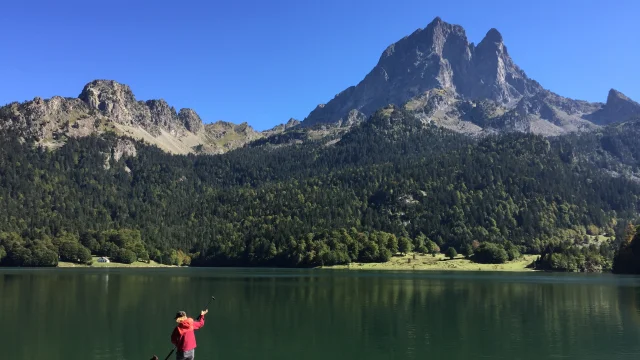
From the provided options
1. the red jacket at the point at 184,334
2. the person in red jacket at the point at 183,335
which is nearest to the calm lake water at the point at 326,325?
the person in red jacket at the point at 183,335

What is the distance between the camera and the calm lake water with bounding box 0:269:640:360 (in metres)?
46.8

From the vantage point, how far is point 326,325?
6078 centimetres

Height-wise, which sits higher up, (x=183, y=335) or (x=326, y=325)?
(x=183, y=335)

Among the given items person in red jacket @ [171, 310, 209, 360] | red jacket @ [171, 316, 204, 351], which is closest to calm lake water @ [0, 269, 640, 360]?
person in red jacket @ [171, 310, 209, 360]

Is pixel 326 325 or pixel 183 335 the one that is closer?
pixel 183 335

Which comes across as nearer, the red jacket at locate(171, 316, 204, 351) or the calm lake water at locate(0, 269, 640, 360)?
the red jacket at locate(171, 316, 204, 351)

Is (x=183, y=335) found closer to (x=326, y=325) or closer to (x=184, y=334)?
(x=184, y=334)

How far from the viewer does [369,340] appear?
5197 centimetres

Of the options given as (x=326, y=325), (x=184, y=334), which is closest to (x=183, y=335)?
(x=184, y=334)

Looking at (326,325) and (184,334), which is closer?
(184,334)

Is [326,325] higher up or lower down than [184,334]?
lower down

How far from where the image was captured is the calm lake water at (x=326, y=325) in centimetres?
4675

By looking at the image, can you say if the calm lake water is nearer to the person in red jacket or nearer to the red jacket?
the person in red jacket

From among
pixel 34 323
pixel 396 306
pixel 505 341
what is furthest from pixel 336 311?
pixel 34 323
